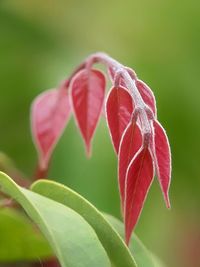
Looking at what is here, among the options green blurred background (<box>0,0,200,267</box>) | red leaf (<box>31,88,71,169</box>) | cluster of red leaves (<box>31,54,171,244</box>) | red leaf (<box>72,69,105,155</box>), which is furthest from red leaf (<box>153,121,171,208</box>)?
green blurred background (<box>0,0,200,267</box>)

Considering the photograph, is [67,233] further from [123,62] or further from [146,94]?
[123,62]

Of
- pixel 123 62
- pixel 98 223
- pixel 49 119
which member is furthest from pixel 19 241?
pixel 123 62

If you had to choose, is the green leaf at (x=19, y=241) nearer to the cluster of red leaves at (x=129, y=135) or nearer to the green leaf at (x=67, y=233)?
the cluster of red leaves at (x=129, y=135)

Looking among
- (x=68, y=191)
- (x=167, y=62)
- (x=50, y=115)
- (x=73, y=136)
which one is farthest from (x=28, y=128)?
(x=68, y=191)

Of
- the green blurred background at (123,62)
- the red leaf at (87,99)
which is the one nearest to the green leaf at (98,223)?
the red leaf at (87,99)

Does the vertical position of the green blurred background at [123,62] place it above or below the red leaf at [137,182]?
below

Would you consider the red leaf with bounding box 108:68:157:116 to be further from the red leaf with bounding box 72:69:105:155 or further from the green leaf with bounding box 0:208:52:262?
the green leaf with bounding box 0:208:52:262

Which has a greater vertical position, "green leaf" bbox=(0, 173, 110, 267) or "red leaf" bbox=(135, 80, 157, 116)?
"red leaf" bbox=(135, 80, 157, 116)
